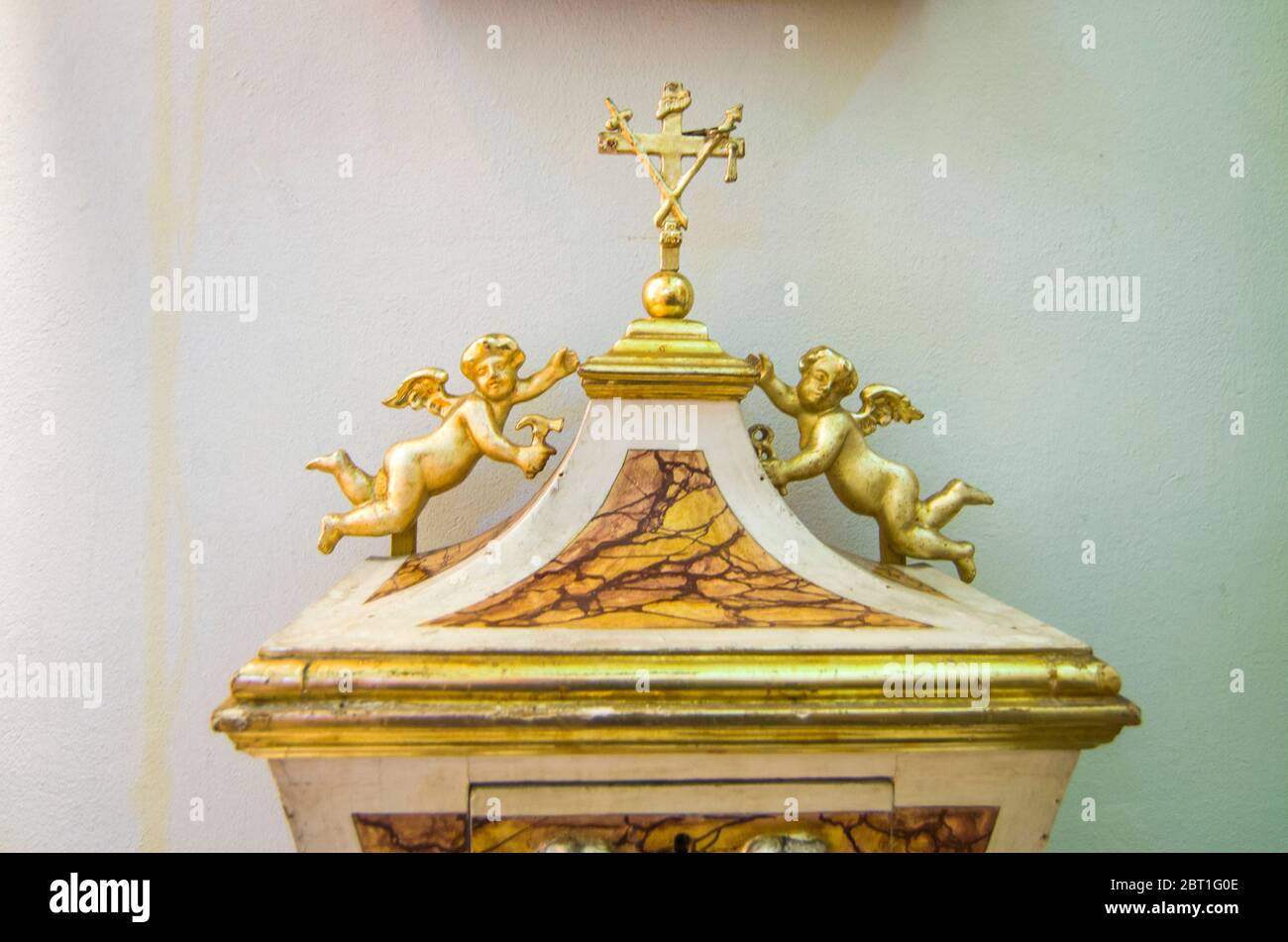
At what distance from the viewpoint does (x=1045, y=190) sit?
4.99 feet

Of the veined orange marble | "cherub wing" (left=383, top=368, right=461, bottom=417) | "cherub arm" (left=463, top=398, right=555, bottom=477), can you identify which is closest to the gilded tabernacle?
the veined orange marble

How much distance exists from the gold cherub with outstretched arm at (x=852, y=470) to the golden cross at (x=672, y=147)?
189 mm

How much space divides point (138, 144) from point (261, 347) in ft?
1.15

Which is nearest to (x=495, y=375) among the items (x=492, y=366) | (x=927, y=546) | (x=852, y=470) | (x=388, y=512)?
(x=492, y=366)

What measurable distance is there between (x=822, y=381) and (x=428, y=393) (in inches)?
19.8

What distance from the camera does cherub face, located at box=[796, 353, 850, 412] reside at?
1.23 metres

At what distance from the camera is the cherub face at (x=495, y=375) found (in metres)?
1.20

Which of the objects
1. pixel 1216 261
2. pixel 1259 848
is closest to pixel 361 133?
pixel 1216 261

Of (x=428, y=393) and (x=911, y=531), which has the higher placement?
(x=428, y=393)

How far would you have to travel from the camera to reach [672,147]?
118 cm

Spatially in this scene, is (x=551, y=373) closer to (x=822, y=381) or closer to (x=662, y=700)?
(x=822, y=381)

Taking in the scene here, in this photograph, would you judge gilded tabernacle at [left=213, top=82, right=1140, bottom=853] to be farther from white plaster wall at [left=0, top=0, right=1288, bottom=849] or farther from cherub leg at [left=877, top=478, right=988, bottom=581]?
white plaster wall at [left=0, top=0, right=1288, bottom=849]
